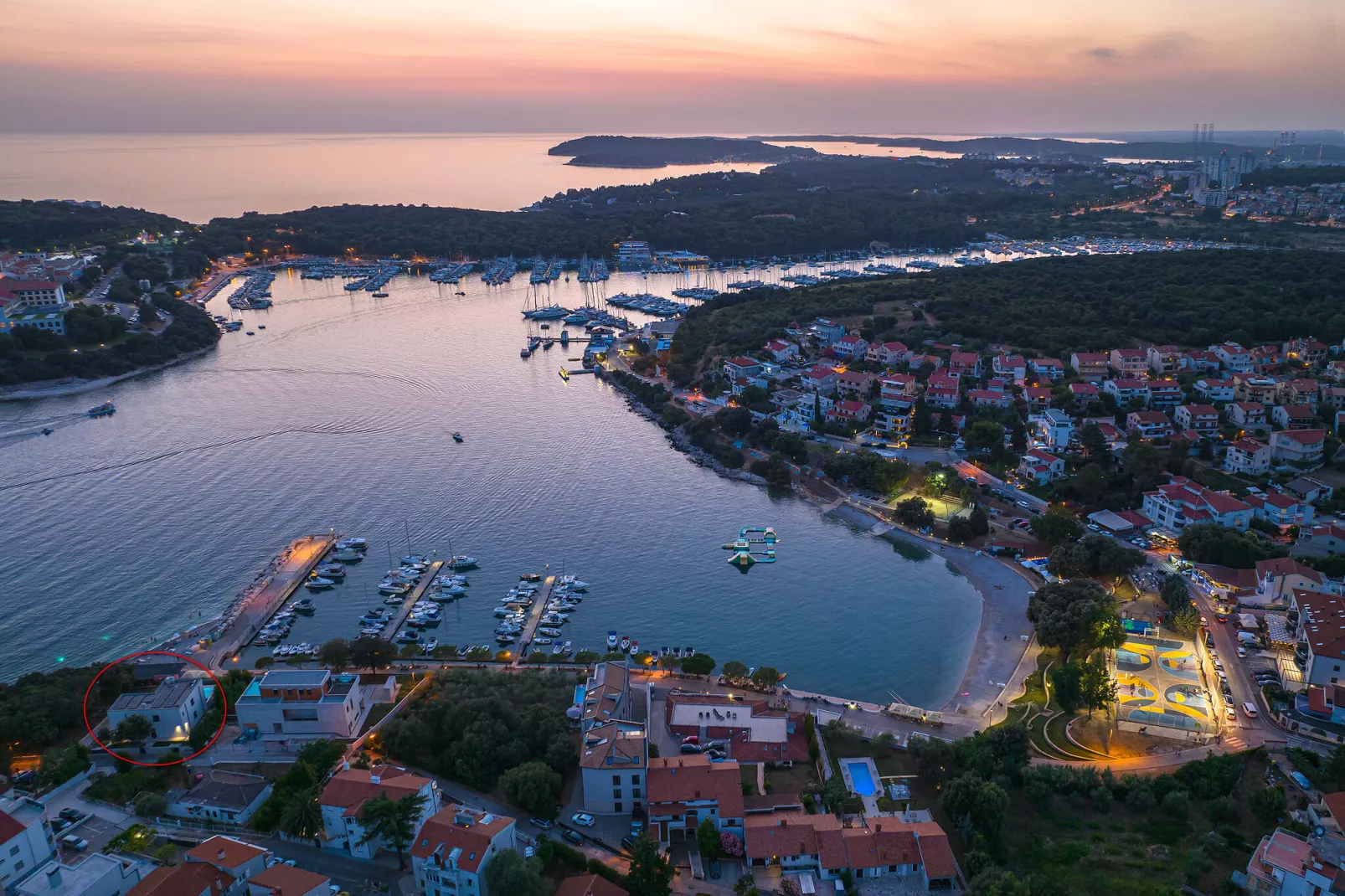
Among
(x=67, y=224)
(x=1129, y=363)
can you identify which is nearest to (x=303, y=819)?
(x=1129, y=363)

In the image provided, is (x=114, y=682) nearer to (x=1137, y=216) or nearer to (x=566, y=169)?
(x=1137, y=216)

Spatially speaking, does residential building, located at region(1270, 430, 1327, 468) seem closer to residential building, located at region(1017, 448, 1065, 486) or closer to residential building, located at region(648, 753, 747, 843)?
residential building, located at region(1017, 448, 1065, 486)

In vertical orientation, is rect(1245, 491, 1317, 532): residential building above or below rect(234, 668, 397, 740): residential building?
above

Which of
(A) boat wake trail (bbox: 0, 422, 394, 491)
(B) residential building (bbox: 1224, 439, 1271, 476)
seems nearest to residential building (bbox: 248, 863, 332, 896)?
(A) boat wake trail (bbox: 0, 422, 394, 491)

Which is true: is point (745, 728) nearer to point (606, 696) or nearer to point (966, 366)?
point (606, 696)

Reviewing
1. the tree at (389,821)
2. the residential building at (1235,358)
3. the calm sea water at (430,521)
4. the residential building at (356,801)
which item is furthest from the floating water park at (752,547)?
the residential building at (1235,358)

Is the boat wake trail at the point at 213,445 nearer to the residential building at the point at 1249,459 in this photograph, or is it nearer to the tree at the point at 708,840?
the tree at the point at 708,840
